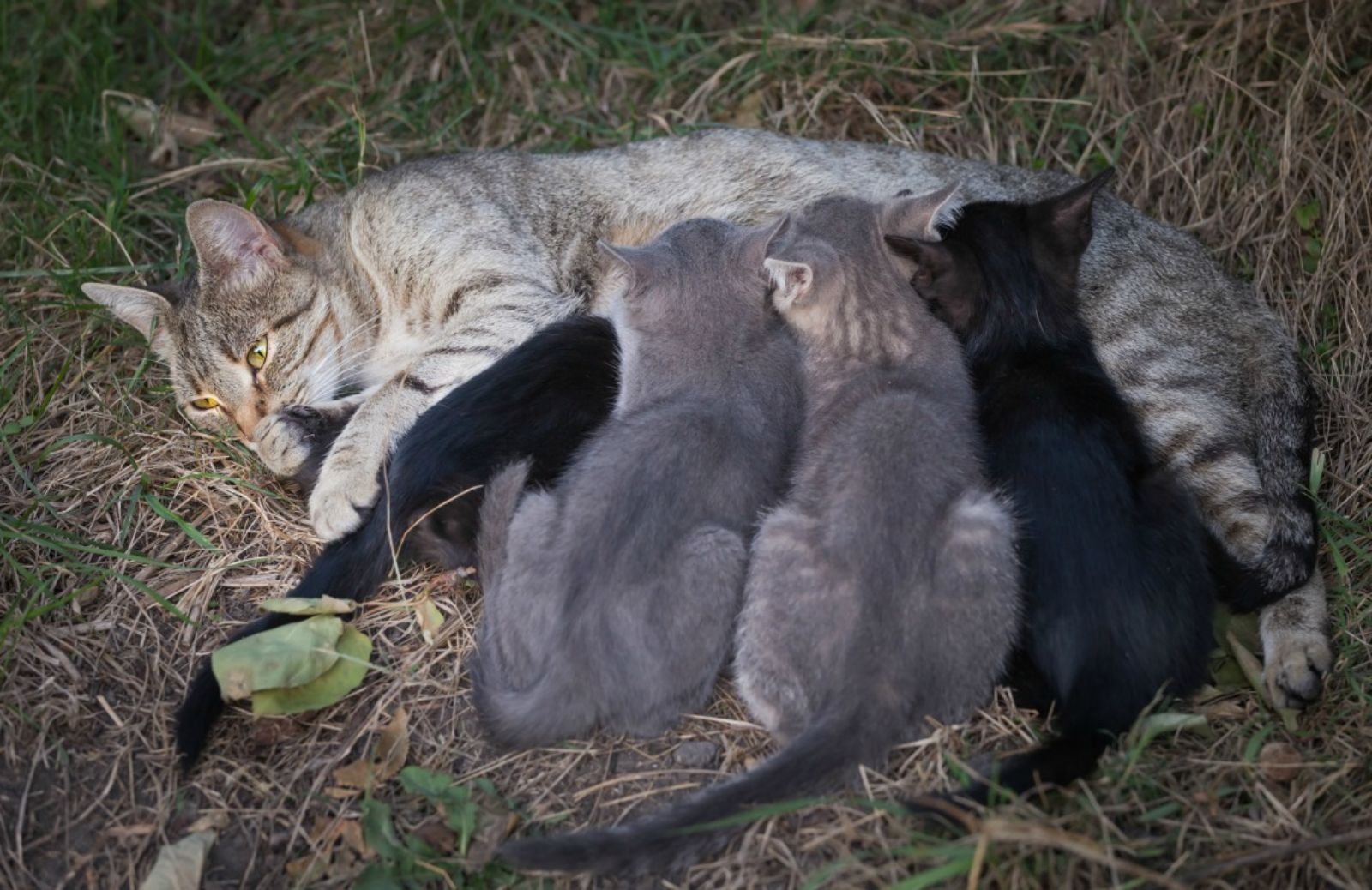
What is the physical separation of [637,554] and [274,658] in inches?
41.8

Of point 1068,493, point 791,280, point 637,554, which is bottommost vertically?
point 637,554

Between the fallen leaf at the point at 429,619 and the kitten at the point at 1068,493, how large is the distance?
5.48 ft

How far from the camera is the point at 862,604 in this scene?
2.97m

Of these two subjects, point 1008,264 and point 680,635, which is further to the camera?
point 1008,264

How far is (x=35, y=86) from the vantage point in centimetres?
555

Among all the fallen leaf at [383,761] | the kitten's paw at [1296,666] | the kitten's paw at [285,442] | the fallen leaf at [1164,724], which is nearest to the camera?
the fallen leaf at [1164,724]

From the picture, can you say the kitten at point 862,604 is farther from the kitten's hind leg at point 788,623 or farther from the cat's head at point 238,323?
the cat's head at point 238,323

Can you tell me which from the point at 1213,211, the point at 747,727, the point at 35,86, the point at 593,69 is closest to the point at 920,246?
the point at 747,727

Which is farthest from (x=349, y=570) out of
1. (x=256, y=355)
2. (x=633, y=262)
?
(x=633, y=262)

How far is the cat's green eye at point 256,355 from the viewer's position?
4426mm

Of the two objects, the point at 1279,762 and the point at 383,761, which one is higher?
the point at 1279,762

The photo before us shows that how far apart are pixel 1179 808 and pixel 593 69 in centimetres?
436

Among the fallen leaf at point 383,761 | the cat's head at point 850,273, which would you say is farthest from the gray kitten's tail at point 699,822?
the cat's head at point 850,273

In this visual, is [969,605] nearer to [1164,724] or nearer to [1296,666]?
[1164,724]
